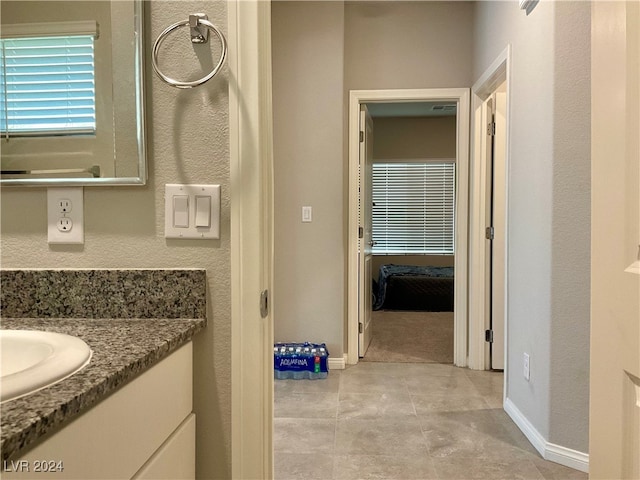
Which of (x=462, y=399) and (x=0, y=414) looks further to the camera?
(x=462, y=399)

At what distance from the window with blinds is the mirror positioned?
6.03 m

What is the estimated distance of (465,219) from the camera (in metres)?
3.41

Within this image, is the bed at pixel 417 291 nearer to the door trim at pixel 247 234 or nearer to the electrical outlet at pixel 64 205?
the door trim at pixel 247 234

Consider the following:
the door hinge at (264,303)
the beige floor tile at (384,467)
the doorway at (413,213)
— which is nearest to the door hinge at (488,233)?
the beige floor tile at (384,467)

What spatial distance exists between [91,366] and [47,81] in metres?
0.73

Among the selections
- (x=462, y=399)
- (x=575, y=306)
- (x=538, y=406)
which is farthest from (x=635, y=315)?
(x=462, y=399)

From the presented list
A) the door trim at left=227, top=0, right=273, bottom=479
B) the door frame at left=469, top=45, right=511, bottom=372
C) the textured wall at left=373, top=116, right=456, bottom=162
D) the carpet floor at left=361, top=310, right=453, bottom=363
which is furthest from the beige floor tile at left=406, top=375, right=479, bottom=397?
the textured wall at left=373, top=116, right=456, bottom=162

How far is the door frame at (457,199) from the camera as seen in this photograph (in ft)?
11.1

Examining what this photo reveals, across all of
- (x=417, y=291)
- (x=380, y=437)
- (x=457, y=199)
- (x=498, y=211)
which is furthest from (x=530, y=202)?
(x=417, y=291)

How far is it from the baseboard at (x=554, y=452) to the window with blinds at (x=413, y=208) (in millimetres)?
4723

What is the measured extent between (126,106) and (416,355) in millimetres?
3325

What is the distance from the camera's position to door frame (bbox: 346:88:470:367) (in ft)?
11.1

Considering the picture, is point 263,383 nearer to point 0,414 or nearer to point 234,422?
point 234,422

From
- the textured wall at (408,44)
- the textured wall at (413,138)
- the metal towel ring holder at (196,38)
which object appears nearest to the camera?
the metal towel ring holder at (196,38)
